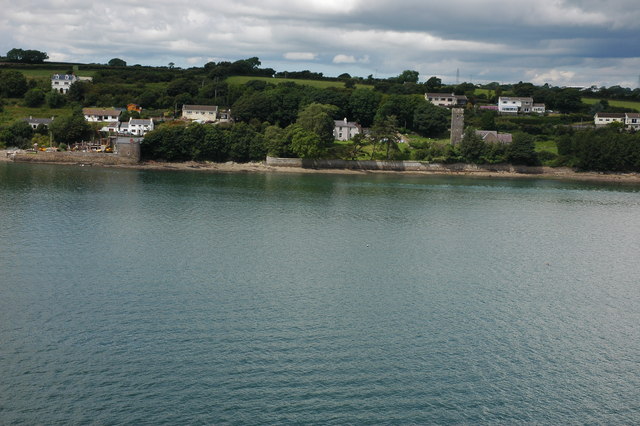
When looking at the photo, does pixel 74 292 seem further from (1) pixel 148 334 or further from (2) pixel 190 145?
(2) pixel 190 145

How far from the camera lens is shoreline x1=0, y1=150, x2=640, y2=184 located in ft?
191

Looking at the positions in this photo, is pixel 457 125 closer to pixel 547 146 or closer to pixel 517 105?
pixel 547 146

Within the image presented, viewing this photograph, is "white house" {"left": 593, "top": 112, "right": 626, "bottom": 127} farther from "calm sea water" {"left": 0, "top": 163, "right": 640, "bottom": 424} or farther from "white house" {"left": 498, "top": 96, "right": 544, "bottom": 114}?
"calm sea water" {"left": 0, "top": 163, "right": 640, "bottom": 424}

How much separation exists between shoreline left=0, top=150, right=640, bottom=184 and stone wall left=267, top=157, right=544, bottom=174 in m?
0.30

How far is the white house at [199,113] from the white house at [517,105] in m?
41.9

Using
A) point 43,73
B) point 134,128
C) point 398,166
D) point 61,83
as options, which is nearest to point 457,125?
point 398,166

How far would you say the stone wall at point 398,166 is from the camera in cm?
6094

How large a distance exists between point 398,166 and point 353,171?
5101mm

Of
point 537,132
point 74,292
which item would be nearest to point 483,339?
point 74,292

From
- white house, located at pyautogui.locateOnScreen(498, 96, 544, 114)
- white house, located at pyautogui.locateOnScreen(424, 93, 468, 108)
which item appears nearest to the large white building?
white house, located at pyautogui.locateOnScreen(498, 96, 544, 114)

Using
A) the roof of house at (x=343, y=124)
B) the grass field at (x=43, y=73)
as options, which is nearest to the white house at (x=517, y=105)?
the roof of house at (x=343, y=124)

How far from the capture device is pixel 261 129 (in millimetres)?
65438

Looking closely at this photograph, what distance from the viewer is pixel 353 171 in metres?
61.7

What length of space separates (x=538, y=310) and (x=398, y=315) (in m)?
4.99
